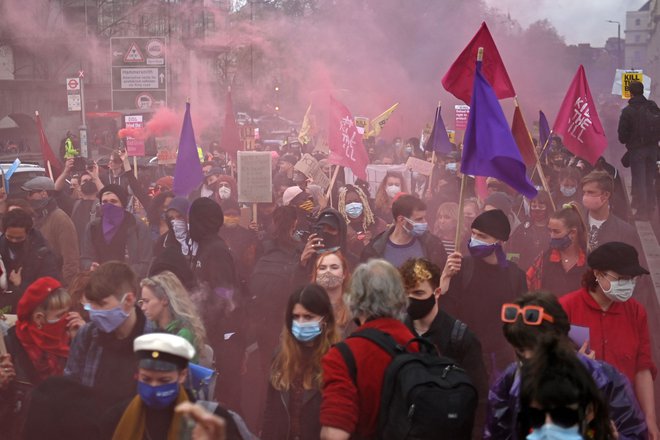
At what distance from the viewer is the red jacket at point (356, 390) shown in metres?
3.73

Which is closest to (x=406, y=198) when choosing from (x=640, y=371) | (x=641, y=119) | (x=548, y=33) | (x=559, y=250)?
(x=559, y=250)

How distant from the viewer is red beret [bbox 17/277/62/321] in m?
5.42

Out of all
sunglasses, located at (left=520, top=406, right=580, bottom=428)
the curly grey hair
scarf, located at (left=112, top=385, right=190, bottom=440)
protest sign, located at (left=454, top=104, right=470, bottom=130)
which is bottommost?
scarf, located at (left=112, top=385, right=190, bottom=440)

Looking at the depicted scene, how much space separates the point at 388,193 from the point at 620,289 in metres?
5.52

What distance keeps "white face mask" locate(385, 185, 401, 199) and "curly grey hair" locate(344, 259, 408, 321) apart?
6.04 metres

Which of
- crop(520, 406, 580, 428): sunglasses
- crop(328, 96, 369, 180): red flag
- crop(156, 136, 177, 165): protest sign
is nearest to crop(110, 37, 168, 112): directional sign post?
crop(156, 136, 177, 165): protest sign

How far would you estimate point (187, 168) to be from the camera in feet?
33.1

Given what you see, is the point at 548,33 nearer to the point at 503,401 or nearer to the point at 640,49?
the point at 503,401

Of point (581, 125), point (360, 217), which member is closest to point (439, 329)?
point (360, 217)

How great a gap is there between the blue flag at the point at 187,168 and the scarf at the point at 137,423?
6.21 meters

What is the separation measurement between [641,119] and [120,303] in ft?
29.2

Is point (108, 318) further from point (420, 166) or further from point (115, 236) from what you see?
point (420, 166)

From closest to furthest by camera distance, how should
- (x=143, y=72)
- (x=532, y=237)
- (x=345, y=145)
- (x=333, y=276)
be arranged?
(x=333, y=276) → (x=532, y=237) → (x=345, y=145) → (x=143, y=72)

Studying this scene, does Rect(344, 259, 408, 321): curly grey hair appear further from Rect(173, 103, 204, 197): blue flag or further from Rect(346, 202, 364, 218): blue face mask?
Rect(173, 103, 204, 197): blue flag
